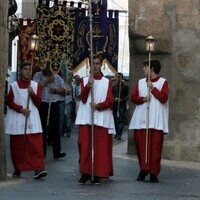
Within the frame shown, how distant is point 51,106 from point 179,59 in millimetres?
2495

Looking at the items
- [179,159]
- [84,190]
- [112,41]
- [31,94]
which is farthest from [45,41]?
[84,190]

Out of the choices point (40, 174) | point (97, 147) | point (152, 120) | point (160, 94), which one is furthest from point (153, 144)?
point (40, 174)

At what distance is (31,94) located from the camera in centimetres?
1065

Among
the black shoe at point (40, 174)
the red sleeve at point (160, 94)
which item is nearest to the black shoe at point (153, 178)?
the red sleeve at point (160, 94)

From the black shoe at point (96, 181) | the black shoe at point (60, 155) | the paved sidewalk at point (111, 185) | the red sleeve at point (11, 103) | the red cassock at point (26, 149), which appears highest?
the red sleeve at point (11, 103)

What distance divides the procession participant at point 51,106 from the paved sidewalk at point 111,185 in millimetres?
628

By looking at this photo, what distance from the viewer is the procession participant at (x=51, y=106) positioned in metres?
13.7

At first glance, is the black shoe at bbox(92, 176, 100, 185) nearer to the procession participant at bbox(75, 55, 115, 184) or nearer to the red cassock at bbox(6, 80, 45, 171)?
the procession participant at bbox(75, 55, 115, 184)

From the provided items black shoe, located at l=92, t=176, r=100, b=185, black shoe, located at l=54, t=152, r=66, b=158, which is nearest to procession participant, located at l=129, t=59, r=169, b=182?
black shoe, located at l=92, t=176, r=100, b=185

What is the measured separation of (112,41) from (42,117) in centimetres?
698

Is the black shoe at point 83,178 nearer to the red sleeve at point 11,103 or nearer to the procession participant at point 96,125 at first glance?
the procession participant at point 96,125

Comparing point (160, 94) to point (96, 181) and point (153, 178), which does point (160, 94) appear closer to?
point (153, 178)

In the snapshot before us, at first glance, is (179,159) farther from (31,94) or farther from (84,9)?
(84,9)

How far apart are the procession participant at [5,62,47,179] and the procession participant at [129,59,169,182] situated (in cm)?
140
